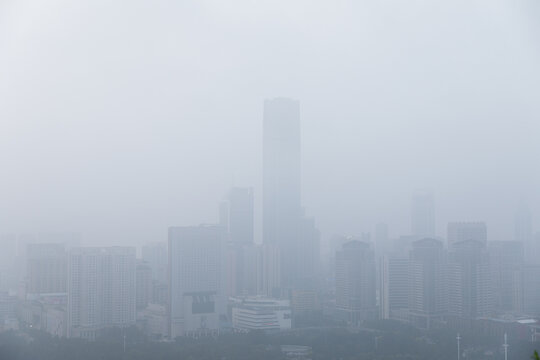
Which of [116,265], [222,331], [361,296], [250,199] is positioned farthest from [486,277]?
[250,199]

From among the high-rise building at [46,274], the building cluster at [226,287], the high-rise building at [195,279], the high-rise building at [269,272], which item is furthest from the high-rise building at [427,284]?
the high-rise building at [46,274]

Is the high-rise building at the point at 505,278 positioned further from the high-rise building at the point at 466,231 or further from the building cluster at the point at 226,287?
the high-rise building at the point at 466,231

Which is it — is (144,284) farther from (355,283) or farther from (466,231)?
(466,231)

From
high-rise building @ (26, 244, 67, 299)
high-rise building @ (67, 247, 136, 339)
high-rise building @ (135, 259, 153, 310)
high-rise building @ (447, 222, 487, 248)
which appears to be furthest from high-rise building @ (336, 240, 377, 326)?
high-rise building @ (26, 244, 67, 299)

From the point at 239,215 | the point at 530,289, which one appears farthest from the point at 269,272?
the point at 530,289

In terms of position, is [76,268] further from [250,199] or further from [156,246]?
[250,199]

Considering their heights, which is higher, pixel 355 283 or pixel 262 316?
pixel 355 283

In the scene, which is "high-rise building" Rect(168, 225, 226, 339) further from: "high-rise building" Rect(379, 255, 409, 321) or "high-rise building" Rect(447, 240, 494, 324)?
"high-rise building" Rect(447, 240, 494, 324)
